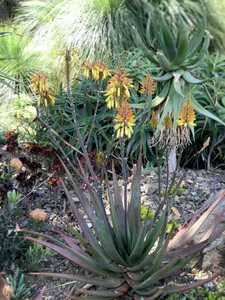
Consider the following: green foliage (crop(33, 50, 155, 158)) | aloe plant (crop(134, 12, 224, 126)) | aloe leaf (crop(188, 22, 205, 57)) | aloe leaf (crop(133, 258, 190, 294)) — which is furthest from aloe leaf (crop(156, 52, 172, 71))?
aloe leaf (crop(133, 258, 190, 294))

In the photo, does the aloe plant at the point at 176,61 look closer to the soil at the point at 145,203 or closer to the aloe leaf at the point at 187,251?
the soil at the point at 145,203

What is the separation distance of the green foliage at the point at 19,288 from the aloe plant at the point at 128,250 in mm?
324

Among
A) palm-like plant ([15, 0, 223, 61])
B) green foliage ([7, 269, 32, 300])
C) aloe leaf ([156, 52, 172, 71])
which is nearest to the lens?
green foliage ([7, 269, 32, 300])

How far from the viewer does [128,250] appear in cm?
273

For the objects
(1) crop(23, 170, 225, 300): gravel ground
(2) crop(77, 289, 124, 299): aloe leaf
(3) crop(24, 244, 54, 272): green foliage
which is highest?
(2) crop(77, 289, 124, 299): aloe leaf

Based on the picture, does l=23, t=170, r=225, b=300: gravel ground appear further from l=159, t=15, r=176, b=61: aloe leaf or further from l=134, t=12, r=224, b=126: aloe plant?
l=159, t=15, r=176, b=61: aloe leaf

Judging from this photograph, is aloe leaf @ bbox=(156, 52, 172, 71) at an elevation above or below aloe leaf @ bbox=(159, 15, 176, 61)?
below

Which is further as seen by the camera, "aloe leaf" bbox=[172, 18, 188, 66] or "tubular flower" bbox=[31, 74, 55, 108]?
"aloe leaf" bbox=[172, 18, 188, 66]

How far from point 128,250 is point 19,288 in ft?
1.97

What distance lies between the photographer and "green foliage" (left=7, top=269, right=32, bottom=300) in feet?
9.25

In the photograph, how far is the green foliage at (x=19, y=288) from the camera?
2818mm

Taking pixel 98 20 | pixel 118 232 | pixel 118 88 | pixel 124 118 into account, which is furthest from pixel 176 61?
pixel 98 20

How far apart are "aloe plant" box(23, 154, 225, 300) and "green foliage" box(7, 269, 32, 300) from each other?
0.32m

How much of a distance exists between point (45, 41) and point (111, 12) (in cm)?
82
